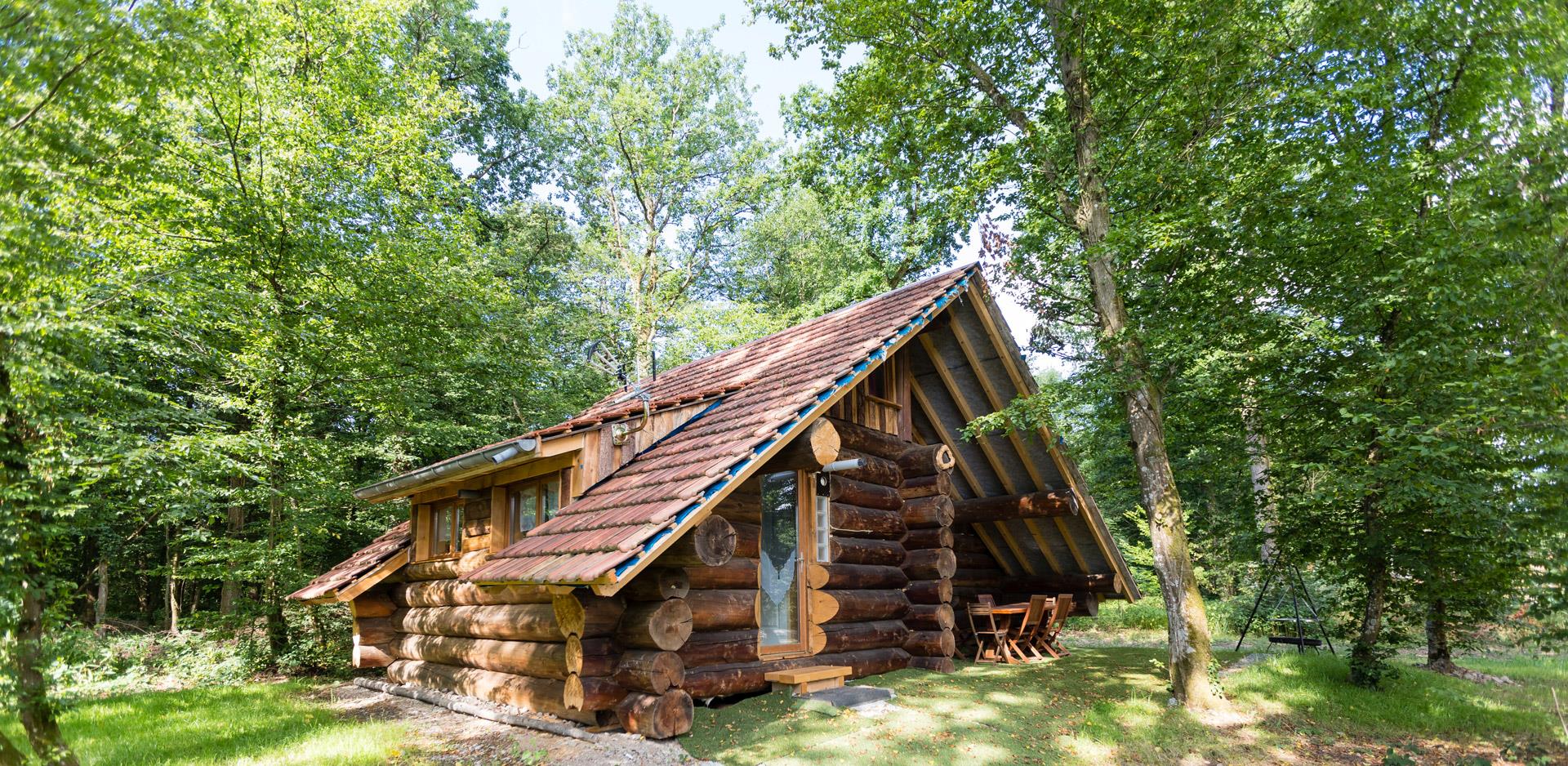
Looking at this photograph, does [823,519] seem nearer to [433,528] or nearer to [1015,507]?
[1015,507]

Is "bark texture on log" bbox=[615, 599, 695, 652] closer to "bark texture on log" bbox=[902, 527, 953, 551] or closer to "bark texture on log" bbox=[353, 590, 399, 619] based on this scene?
"bark texture on log" bbox=[902, 527, 953, 551]

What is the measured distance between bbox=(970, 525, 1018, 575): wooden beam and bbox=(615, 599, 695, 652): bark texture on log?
6.95 metres

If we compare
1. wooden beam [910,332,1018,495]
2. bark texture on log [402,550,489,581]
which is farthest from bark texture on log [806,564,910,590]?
bark texture on log [402,550,489,581]

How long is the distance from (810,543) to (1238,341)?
5427 mm

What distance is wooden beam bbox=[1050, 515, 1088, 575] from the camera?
440 inches

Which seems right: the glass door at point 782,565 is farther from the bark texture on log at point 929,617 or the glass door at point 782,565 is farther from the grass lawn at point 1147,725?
the bark texture on log at point 929,617

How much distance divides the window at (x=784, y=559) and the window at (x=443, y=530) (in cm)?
444

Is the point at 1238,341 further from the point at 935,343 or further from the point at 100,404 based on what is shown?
the point at 100,404

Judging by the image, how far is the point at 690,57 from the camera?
25.7m

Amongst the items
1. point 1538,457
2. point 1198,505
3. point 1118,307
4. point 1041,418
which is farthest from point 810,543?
point 1198,505

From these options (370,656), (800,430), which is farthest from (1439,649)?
(370,656)

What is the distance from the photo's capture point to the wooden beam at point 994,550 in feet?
40.0

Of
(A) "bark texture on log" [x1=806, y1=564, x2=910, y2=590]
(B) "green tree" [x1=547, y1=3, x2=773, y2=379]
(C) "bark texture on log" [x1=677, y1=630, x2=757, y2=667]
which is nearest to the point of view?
(C) "bark texture on log" [x1=677, y1=630, x2=757, y2=667]

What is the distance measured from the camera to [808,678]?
7414 mm
